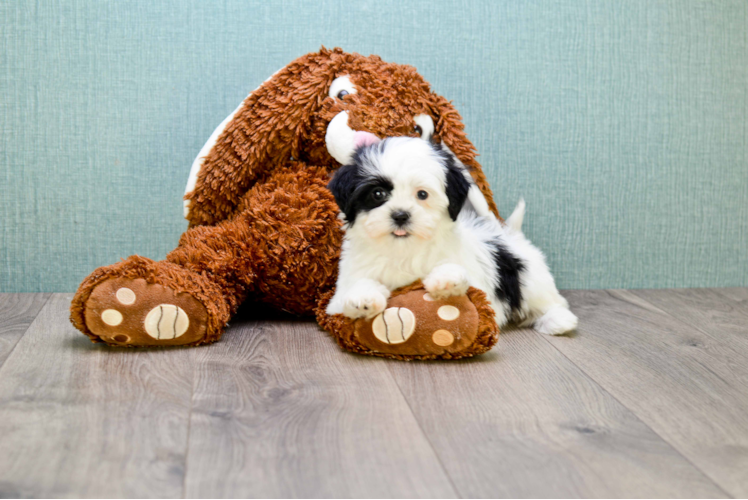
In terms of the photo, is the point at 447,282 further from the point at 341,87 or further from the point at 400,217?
the point at 341,87

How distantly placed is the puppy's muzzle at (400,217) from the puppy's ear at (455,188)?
11 cm

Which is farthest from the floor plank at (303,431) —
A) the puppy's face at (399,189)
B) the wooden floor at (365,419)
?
the puppy's face at (399,189)

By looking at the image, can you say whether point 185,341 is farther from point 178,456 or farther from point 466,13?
point 466,13

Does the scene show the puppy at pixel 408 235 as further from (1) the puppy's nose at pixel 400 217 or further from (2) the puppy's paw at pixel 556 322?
(2) the puppy's paw at pixel 556 322

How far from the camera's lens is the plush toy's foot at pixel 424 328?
1.43 metres

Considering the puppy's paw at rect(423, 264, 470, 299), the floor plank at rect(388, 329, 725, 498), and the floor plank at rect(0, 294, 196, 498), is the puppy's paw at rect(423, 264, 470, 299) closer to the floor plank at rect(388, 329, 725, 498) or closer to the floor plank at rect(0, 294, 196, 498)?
the floor plank at rect(388, 329, 725, 498)

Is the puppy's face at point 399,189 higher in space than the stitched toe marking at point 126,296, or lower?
higher

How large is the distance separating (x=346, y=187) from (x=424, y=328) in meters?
0.33

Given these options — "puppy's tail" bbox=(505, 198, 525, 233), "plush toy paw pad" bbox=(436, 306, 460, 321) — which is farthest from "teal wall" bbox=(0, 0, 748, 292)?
"plush toy paw pad" bbox=(436, 306, 460, 321)

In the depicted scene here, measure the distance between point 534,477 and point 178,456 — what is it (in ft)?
1.67

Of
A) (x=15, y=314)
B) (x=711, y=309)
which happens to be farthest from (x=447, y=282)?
(x=15, y=314)

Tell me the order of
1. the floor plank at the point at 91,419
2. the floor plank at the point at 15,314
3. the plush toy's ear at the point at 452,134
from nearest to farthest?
1. the floor plank at the point at 91,419
2. the floor plank at the point at 15,314
3. the plush toy's ear at the point at 452,134

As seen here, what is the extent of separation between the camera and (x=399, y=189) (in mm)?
1393

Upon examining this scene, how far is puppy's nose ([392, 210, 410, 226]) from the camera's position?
1.38 meters
